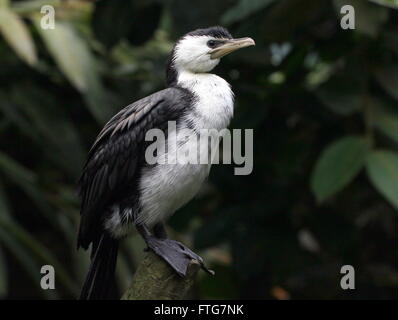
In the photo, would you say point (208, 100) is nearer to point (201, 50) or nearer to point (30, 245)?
point (201, 50)

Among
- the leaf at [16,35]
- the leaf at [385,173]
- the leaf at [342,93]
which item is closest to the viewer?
the leaf at [385,173]

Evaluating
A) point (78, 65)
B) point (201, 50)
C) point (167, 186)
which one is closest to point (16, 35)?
point (78, 65)

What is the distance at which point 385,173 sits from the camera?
454cm

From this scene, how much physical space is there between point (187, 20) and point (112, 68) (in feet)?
3.69

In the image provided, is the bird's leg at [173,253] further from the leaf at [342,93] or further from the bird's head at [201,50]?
the leaf at [342,93]

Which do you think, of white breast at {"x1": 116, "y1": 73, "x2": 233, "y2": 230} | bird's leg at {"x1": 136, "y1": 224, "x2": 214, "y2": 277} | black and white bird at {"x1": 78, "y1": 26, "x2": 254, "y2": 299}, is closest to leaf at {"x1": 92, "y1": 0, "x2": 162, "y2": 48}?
black and white bird at {"x1": 78, "y1": 26, "x2": 254, "y2": 299}

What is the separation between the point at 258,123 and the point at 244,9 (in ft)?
2.79

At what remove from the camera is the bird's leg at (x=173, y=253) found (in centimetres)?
357

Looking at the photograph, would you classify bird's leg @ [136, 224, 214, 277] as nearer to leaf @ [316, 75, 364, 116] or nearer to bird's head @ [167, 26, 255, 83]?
bird's head @ [167, 26, 255, 83]

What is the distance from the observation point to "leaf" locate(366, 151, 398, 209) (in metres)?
4.46

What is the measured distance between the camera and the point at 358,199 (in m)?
5.82

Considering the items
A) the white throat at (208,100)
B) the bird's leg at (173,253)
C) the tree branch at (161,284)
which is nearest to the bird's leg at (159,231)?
the bird's leg at (173,253)

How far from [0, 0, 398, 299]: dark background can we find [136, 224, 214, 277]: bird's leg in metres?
1.13

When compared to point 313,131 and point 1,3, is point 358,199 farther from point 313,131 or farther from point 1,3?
point 1,3
